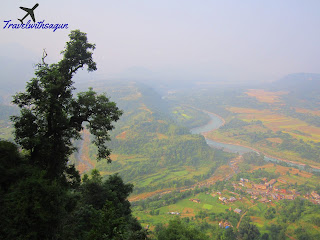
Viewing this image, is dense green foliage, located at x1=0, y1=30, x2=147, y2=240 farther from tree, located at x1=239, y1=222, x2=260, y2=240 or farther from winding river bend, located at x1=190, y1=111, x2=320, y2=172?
winding river bend, located at x1=190, y1=111, x2=320, y2=172

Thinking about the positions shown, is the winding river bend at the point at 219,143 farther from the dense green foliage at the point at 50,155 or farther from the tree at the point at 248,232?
the dense green foliage at the point at 50,155

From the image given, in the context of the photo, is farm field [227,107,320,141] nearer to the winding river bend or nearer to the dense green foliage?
the winding river bend

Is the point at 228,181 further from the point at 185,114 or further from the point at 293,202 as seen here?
the point at 185,114

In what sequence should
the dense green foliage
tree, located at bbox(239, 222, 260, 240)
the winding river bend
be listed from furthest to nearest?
the winding river bend < tree, located at bbox(239, 222, 260, 240) < the dense green foliage

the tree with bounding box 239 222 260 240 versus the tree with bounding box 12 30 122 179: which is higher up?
the tree with bounding box 12 30 122 179

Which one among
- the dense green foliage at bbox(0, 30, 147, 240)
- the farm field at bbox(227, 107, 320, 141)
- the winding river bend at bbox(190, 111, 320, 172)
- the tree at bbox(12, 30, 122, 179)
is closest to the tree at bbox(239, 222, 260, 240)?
the dense green foliage at bbox(0, 30, 147, 240)

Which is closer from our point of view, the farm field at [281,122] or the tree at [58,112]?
the tree at [58,112]

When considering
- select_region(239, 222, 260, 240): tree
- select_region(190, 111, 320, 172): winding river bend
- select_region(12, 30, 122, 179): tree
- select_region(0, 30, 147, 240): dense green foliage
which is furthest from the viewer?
select_region(190, 111, 320, 172): winding river bend

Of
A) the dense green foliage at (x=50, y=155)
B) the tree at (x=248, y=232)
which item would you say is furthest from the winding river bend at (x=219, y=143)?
the dense green foliage at (x=50, y=155)

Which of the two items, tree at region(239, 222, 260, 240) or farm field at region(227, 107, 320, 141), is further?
farm field at region(227, 107, 320, 141)
